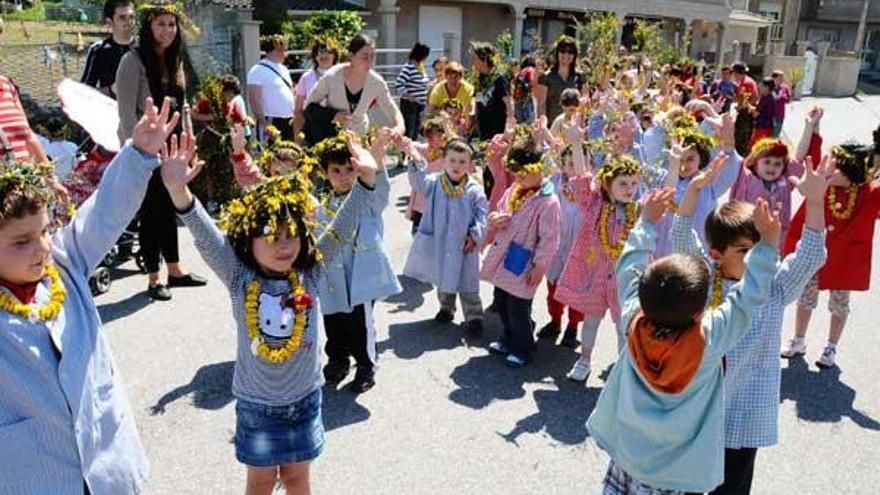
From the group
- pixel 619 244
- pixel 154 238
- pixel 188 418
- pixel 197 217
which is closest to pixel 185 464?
pixel 188 418

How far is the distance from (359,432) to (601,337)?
2.28m

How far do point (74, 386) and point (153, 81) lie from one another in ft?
11.5

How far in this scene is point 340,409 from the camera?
→ 167 inches

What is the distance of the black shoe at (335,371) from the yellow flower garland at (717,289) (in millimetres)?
2478

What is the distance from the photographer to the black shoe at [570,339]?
5.32m

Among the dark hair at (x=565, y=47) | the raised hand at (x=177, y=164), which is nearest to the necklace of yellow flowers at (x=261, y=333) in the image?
the raised hand at (x=177, y=164)

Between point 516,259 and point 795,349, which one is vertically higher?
point 516,259

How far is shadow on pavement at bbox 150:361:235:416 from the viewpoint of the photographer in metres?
4.20

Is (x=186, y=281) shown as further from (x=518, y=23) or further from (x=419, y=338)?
(x=518, y=23)

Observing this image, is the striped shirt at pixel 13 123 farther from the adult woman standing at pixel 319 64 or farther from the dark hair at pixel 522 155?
the adult woman standing at pixel 319 64

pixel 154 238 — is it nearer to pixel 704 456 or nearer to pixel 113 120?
pixel 113 120

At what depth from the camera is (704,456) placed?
2514 millimetres

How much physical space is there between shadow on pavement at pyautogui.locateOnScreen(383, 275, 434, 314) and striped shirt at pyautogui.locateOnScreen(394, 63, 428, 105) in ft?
16.2

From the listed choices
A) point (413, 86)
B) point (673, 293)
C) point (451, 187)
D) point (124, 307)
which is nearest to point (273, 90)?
point (413, 86)
